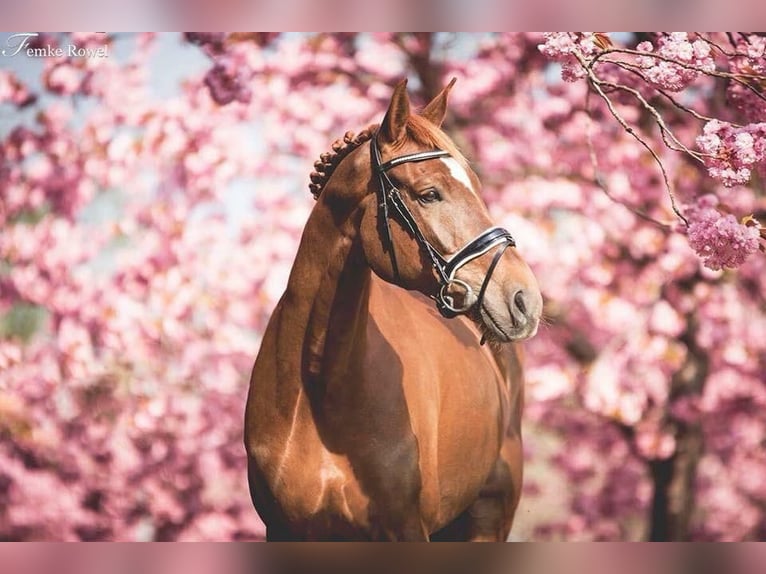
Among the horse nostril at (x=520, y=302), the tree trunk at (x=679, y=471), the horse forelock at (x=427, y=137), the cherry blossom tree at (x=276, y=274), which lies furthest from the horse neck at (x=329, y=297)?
the tree trunk at (x=679, y=471)

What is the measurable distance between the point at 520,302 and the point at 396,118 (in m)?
0.48

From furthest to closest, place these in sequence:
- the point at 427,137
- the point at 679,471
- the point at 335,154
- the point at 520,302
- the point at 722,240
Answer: the point at 679,471
the point at 722,240
the point at 335,154
the point at 427,137
the point at 520,302

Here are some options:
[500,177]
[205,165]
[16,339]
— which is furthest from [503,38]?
[16,339]

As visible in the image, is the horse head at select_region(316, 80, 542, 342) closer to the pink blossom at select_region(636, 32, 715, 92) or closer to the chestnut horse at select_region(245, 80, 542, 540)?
the chestnut horse at select_region(245, 80, 542, 540)

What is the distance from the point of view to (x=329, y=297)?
2.12m

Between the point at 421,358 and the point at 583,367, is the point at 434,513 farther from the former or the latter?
the point at 583,367

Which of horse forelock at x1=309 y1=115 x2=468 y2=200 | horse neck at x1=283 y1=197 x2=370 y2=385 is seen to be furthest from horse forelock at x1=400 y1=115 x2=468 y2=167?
horse neck at x1=283 y1=197 x2=370 y2=385

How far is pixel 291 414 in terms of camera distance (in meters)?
2.17

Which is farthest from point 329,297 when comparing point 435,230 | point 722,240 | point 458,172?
point 722,240

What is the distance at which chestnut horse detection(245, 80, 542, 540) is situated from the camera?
1967mm

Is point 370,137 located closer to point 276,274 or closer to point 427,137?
point 427,137

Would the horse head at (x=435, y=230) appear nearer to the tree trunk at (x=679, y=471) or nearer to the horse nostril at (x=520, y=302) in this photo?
the horse nostril at (x=520, y=302)

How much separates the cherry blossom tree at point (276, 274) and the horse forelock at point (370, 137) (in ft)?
4.44

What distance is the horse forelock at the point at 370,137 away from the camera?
2.03 m
